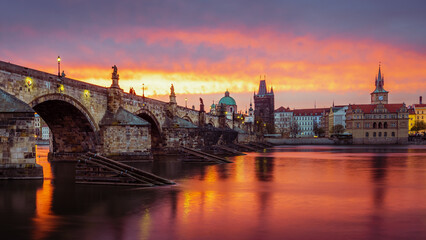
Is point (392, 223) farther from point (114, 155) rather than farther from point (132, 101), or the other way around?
point (132, 101)

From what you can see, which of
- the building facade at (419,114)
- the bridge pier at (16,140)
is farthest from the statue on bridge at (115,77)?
the building facade at (419,114)

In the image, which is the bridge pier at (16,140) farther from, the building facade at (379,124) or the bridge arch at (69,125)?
the building facade at (379,124)

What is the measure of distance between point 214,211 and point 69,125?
2480cm

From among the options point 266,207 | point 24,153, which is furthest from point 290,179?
point 24,153

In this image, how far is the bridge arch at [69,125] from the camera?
31156mm

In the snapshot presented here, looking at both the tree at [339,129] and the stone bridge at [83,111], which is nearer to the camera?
the stone bridge at [83,111]

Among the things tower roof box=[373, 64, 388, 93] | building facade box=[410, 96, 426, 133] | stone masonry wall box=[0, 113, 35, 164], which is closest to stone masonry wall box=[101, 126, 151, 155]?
stone masonry wall box=[0, 113, 35, 164]

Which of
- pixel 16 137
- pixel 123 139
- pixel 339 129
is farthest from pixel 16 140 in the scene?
pixel 339 129

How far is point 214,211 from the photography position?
1253 cm

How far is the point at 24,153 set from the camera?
1922 cm

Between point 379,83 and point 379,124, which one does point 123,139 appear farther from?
point 379,83

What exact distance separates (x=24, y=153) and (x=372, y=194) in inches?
603

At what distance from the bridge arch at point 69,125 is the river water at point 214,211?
43.2ft

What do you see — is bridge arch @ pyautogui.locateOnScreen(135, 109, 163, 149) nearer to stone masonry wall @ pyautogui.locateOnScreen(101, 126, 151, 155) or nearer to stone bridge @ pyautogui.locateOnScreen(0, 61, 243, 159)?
stone bridge @ pyautogui.locateOnScreen(0, 61, 243, 159)
